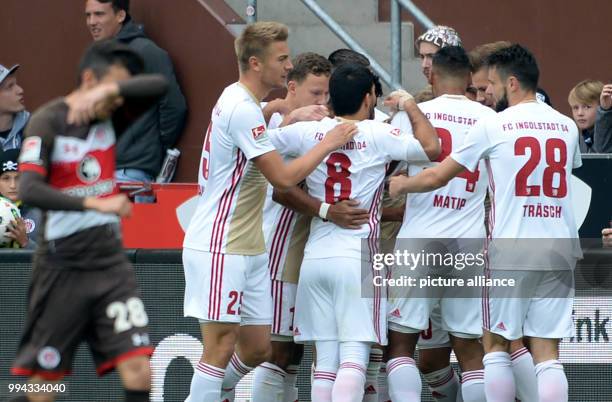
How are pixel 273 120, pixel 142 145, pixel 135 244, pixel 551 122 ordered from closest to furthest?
pixel 551 122 → pixel 273 120 → pixel 135 244 → pixel 142 145

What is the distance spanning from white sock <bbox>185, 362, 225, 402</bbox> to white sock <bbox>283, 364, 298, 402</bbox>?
0.77 metres

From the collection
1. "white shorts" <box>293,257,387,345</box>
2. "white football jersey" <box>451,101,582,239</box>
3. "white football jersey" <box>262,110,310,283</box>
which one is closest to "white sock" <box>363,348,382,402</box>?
"white shorts" <box>293,257,387,345</box>

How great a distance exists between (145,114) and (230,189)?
10.4ft

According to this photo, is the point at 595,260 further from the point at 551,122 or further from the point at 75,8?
the point at 75,8

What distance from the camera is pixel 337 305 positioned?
26.8 feet

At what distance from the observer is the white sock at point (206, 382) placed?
802 centimetres

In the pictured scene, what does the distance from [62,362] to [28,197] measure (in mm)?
828

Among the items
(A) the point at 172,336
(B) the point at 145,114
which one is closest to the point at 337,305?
(A) the point at 172,336

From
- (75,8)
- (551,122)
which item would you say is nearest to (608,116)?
(551,122)

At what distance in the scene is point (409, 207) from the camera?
27.8 feet

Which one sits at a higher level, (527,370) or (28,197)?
(28,197)

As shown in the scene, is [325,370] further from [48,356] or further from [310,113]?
[48,356]

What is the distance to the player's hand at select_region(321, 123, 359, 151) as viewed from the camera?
312 inches

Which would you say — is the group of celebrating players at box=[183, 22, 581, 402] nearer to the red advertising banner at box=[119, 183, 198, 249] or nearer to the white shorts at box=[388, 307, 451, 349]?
the white shorts at box=[388, 307, 451, 349]
